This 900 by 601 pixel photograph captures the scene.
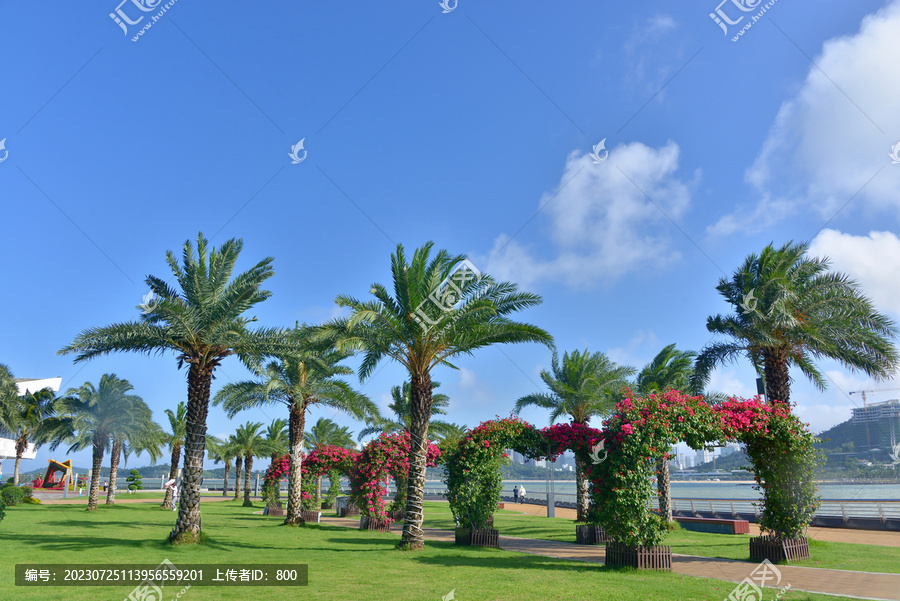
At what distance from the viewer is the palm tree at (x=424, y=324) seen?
53.5ft

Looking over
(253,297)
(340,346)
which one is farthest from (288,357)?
(340,346)

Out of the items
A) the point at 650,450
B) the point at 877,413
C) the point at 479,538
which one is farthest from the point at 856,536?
the point at 877,413

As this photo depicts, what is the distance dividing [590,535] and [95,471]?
2827cm

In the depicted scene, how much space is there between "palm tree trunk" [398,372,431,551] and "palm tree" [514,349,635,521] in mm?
11684

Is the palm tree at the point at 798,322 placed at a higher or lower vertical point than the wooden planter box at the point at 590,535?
higher

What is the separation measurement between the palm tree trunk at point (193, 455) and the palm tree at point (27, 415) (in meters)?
25.1

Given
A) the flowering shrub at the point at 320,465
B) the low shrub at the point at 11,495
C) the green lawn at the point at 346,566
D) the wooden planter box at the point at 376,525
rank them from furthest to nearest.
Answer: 1. the low shrub at the point at 11,495
2. the flowering shrub at the point at 320,465
3. the wooden planter box at the point at 376,525
4. the green lawn at the point at 346,566

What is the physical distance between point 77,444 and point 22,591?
29496mm

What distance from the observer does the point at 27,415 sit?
1464 inches

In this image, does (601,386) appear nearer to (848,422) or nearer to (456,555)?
(456,555)

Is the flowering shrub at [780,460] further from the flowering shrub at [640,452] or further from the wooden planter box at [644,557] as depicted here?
the wooden planter box at [644,557]

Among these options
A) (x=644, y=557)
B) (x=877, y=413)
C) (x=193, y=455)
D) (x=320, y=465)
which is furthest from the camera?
(x=877, y=413)

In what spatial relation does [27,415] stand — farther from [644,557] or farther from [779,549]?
[779,549]

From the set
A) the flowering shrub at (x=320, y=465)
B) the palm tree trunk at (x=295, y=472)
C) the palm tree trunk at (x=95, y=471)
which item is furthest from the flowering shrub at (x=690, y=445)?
the palm tree trunk at (x=95, y=471)
